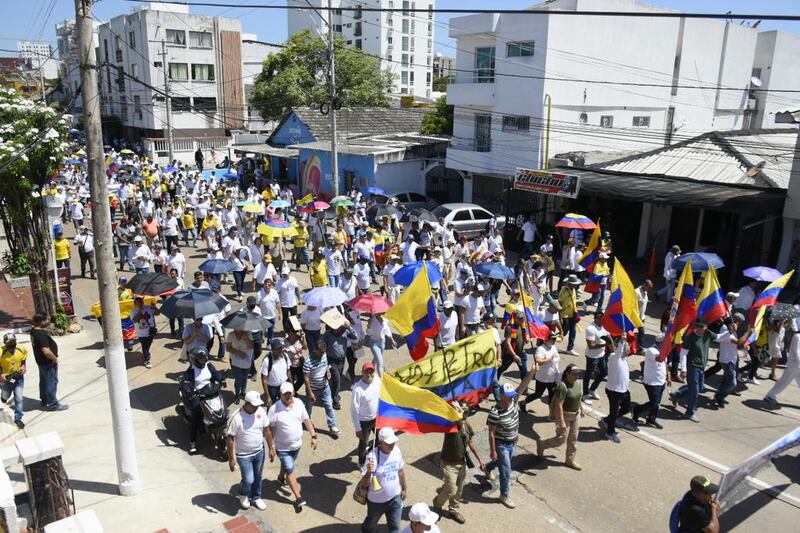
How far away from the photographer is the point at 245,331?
962cm

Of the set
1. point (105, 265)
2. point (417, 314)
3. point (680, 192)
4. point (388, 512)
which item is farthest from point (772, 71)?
point (105, 265)

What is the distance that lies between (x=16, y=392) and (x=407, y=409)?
6256 mm

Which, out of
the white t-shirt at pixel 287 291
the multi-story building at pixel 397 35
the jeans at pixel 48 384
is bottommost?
the jeans at pixel 48 384

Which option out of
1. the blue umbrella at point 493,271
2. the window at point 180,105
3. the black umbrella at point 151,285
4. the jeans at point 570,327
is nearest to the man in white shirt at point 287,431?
the black umbrella at point 151,285

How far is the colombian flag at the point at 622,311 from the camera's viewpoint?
1026 centimetres

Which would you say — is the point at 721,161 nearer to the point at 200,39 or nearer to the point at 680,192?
the point at 680,192

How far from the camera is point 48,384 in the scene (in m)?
9.91

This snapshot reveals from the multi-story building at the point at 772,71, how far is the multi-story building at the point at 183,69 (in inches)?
1674

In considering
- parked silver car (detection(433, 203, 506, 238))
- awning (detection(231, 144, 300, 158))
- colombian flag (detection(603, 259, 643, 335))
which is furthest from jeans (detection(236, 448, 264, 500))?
awning (detection(231, 144, 300, 158))

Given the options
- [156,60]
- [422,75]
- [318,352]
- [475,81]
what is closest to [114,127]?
[156,60]

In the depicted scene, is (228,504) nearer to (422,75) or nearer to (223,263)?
(223,263)

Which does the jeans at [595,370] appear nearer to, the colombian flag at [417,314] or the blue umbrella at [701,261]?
the colombian flag at [417,314]

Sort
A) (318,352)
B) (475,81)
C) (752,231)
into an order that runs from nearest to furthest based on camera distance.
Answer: (318,352)
(752,231)
(475,81)

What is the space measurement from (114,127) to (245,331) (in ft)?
216
